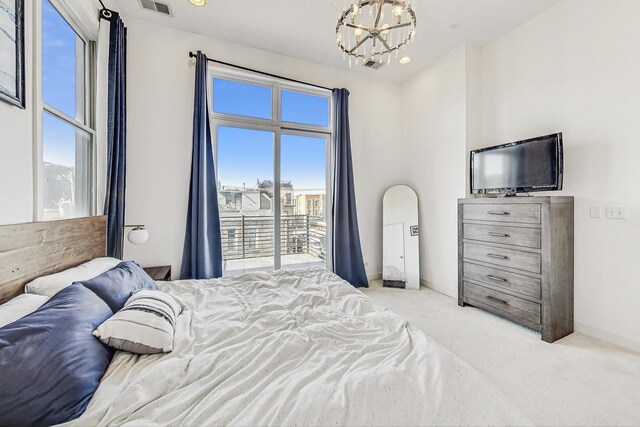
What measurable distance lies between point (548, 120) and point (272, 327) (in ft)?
10.4

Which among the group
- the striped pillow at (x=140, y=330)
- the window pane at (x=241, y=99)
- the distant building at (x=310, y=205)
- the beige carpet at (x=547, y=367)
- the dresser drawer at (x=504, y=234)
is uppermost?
the window pane at (x=241, y=99)

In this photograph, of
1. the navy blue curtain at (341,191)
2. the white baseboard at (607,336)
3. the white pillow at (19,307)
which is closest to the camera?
the white pillow at (19,307)

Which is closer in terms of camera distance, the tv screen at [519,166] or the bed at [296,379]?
the bed at [296,379]

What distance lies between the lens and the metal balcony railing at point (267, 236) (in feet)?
10.7

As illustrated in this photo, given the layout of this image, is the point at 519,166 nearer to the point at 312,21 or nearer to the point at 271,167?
the point at 312,21

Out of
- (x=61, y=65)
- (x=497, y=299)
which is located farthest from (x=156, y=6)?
(x=497, y=299)

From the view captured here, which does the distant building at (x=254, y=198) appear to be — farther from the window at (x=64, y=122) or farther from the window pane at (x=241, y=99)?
the window at (x=64, y=122)

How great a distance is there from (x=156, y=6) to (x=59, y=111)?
143 cm

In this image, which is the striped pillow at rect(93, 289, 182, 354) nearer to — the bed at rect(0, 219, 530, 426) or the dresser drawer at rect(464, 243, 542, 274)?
the bed at rect(0, 219, 530, 426)

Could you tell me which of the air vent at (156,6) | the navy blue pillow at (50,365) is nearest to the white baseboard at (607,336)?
the navy blue pillow at (50,365)

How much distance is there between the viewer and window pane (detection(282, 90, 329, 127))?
3514 mm

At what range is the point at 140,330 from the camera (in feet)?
3.61

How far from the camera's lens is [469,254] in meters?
2.94

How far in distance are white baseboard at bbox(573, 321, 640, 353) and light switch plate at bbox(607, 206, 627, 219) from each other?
977 millimetres
